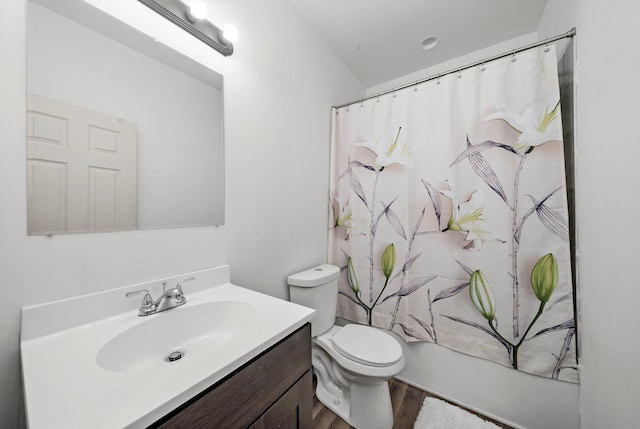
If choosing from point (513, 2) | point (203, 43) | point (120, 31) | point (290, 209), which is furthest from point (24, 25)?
point (513, 2)

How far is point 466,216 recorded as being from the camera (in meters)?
1.37

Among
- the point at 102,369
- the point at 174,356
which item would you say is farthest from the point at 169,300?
the point at 102,369

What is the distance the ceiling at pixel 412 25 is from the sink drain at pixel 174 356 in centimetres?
197

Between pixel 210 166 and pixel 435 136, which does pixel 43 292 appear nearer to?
pixel 210 166

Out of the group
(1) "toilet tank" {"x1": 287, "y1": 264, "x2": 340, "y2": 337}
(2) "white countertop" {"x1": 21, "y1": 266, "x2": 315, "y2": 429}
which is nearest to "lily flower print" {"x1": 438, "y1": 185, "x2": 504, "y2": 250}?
(1) "toilet tank" {"x1": 287, "y1": 264, "x2": 340, "y2": 337}

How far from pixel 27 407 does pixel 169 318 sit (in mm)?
399

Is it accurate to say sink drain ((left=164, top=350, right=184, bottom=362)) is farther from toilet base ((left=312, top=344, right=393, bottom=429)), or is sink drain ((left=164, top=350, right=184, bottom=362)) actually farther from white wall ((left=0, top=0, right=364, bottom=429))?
toilet base ((left=312, top=344, right=393, bottom=429))

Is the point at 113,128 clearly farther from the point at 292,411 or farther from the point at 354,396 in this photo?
the point at 354,396

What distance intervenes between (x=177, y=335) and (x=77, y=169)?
24.5 inches

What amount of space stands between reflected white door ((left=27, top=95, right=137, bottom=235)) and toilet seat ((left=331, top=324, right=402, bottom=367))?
1177mm

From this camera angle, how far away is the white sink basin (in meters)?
0.67

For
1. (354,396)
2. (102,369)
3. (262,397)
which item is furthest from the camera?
(354,396)

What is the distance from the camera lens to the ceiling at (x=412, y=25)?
1.46 metres

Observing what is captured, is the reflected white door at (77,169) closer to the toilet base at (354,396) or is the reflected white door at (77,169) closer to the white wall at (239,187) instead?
the white wall at (239,187)
